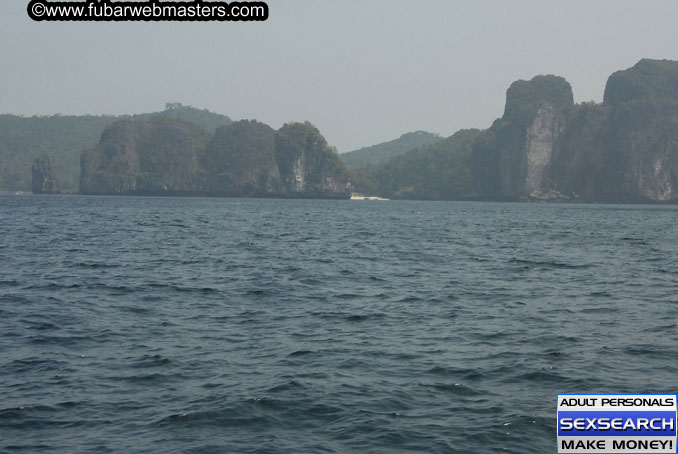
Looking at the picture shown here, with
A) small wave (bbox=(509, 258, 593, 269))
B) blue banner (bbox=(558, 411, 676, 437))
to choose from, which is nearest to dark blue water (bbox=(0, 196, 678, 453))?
blue banner (bbox=(558, 411, 676, 437))

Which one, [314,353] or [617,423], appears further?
[314,353]

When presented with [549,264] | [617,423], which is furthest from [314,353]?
[549,264]

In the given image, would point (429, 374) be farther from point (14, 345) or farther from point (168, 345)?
point (14, 345)

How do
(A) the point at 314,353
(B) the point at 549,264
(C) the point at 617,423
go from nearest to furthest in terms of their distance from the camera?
(C) the point at 617,423 → (A) the point at 314,353 → (B) the point at 549,264

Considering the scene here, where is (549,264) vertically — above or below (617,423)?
below

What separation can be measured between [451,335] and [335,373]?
487 centimetres

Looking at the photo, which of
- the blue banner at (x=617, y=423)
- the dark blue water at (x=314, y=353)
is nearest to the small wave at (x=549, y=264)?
the dark blue water at (x=314, y=353)

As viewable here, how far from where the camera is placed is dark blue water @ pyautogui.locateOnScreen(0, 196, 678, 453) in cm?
1155

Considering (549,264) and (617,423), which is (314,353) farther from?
(549,264)

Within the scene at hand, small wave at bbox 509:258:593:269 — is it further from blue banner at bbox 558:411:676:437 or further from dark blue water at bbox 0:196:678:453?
blue banner at bbox 558:411:676:437

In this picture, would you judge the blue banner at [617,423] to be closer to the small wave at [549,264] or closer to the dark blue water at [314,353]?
the dark blue water at [314,353]

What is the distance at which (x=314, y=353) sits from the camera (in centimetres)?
1648

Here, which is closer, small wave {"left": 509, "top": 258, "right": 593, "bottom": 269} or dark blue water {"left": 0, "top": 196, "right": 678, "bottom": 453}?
dark blue water {"left": 0, "top": 196, "right": 678, "bottom": 453}

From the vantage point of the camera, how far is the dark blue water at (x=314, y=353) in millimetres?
11547
